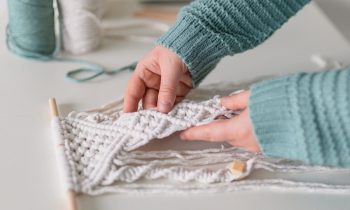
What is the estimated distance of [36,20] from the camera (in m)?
0.95

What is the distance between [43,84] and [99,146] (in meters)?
0.21

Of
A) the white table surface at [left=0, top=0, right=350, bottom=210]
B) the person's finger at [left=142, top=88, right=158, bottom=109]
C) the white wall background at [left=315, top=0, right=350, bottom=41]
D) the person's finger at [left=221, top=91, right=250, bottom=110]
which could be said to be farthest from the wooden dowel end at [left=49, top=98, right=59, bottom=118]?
the white wall background at [left=315, top=0, right=350, bottom=41]

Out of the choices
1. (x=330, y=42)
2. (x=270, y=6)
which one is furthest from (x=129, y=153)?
(x=330, y=42)

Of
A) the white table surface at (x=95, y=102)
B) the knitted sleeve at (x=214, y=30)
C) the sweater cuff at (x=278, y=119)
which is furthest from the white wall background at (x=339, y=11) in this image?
the sweater cuff at (x=278, y=119)

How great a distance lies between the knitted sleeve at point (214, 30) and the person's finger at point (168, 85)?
2 centimetres

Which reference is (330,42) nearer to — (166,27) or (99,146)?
(166,27)

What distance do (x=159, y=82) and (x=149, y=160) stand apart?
0.14 metres

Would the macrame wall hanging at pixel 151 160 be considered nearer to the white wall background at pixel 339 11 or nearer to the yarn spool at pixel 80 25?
the yarn spool at pixel 80 25

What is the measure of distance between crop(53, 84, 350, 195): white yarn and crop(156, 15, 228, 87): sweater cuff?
0.06m

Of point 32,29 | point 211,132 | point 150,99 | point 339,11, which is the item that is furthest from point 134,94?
point 339,11

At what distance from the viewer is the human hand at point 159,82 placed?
31.5 inches

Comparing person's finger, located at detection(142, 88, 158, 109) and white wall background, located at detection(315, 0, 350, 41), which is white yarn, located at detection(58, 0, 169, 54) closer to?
person's finger, located at detection(142, 88, 158, 109)

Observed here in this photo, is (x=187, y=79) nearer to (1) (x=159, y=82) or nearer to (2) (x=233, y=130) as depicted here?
(1) (x=159, y=82)

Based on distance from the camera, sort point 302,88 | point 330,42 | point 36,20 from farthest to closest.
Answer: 1. point 330,42
2. point 36,20
3. point 302,88
